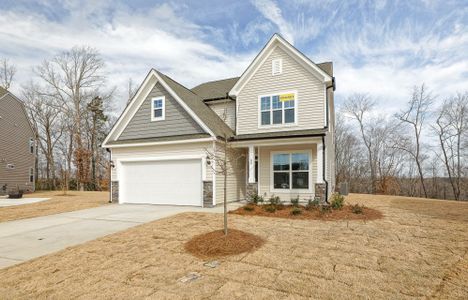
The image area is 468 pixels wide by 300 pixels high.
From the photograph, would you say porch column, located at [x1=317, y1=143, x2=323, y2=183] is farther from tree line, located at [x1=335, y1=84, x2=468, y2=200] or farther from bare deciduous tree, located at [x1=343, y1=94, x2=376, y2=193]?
bare deciduous tree, located at [x1=343, y1=94, x2=376, y2=193]

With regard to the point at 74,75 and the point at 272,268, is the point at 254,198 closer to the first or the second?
the point at 272,268

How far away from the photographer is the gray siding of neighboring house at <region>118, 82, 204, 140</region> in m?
13.4

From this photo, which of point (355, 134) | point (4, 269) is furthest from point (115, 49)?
point (355, 134)

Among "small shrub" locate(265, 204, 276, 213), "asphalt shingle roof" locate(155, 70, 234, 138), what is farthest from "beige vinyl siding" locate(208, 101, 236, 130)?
"small shrub" locate(265, 204, 276, 213)

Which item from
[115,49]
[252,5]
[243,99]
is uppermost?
[115,49]

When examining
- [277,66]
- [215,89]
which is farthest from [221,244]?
[215,89]

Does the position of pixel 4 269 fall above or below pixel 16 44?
below

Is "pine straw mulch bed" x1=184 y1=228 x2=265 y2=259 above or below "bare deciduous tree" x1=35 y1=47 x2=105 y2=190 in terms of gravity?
below

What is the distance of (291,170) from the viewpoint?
12.8 metres

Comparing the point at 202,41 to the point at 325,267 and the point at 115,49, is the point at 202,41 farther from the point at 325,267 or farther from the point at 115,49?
the point at 325,267

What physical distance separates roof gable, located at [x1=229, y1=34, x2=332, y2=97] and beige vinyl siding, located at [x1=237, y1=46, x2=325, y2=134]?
0.50 ft

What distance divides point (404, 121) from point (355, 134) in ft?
18.1

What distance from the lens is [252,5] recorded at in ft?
42.0

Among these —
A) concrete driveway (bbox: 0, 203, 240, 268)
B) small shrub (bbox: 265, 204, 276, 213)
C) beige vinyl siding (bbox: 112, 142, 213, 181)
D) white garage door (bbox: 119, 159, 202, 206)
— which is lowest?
concrete driveway (bbox: 0, 203, 240, 268)
